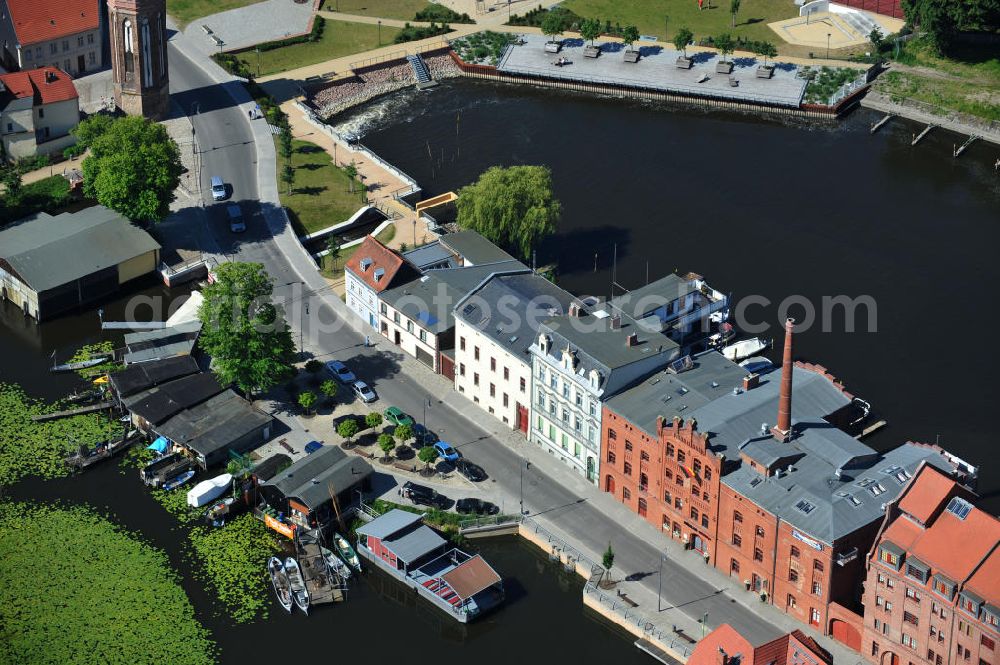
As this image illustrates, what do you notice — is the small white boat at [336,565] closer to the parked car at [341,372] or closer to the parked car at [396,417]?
the parked car at [396,417]

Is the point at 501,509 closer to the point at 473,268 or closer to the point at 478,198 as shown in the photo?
the point at 473,268

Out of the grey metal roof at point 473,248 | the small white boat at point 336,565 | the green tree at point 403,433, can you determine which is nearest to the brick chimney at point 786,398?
the green tree at point 403,433

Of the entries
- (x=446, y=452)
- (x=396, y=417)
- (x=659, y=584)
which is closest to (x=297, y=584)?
(x=446, y=452)

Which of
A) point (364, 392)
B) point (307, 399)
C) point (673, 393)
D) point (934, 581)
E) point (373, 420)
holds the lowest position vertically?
point (373, 420)

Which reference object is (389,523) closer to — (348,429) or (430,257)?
(348,429)

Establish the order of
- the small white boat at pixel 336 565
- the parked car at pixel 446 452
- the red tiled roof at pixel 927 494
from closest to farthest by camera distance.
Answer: the red tiled roof at pixel 927 494 → the small white boat at pixel 336 565 → the parked car at pixel 446 452
